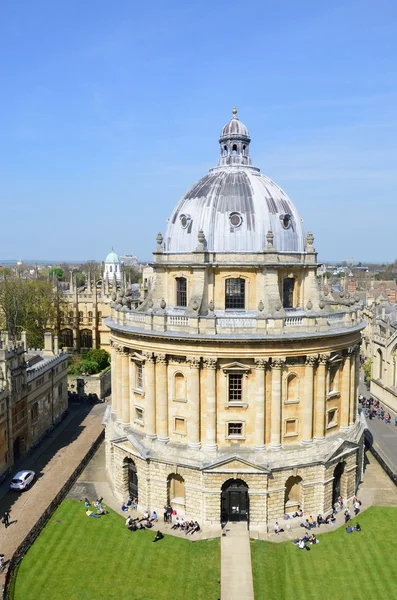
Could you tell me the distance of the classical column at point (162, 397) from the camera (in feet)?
124

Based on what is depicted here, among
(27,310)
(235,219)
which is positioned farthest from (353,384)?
(27,310)

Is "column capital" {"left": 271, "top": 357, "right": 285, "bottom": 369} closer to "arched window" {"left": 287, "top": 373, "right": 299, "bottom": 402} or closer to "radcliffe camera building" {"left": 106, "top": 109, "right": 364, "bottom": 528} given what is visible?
"radcliffe camera building" {"left": 106, "top": 109, "right": 364, "bottom": 528}

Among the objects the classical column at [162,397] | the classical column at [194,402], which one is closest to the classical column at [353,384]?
the classical column at [194,402]

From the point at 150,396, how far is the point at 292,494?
12.2 m

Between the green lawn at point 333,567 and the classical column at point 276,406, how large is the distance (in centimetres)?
629

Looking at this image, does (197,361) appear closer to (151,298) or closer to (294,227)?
(151,298)

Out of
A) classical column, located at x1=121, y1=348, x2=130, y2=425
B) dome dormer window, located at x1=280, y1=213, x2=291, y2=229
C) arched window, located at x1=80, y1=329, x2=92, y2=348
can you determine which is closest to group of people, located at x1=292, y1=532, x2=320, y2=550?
classical column, located at x1=121, y1=348, x2=130, y2=425

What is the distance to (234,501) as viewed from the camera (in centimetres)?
3669

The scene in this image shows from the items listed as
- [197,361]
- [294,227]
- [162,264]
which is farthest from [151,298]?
[294,227]

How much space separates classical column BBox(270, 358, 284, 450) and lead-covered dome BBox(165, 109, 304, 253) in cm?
879

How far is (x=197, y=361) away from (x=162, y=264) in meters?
9.00

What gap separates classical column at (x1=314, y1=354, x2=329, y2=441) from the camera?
123 ft

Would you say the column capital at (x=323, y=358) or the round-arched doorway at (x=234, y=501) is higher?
the column capital at (x=323, y=358)

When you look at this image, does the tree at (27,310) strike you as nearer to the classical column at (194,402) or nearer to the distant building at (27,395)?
the distant building at (27,395)
